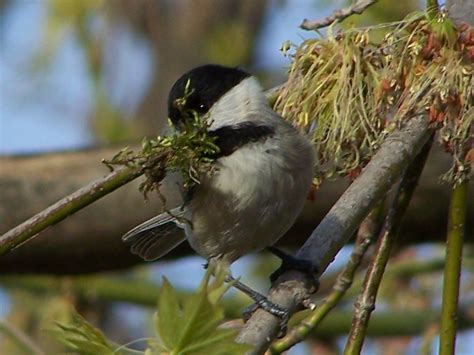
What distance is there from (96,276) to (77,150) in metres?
0.41

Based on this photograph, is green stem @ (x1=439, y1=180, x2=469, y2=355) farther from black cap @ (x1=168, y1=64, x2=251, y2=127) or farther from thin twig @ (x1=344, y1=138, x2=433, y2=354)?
black cap @ (x1=168, y1=64, x2=251, y2=127)

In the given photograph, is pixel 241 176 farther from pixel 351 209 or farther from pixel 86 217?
pixel 86 217

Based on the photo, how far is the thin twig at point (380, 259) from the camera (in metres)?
1.44

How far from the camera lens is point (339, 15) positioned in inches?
70.7

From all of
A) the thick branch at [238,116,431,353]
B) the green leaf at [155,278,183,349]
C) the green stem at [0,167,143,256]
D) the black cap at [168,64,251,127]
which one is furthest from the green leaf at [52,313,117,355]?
the black cap at [168,64,251,127]

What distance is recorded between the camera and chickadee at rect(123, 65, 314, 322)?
1.84m

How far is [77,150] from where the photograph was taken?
3.28 meters

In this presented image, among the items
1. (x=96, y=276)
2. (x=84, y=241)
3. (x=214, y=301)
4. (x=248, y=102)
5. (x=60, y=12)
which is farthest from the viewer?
(x=60, y=12)

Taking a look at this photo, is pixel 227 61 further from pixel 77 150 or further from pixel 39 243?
pixel 39 243

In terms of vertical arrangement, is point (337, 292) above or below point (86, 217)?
below

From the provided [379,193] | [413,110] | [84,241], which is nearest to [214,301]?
[379,193]

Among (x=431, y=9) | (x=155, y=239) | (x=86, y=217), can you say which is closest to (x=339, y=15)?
(x=431, y=9)

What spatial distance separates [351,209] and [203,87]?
0.51 meters

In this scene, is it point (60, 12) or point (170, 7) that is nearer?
point (60, 12)
